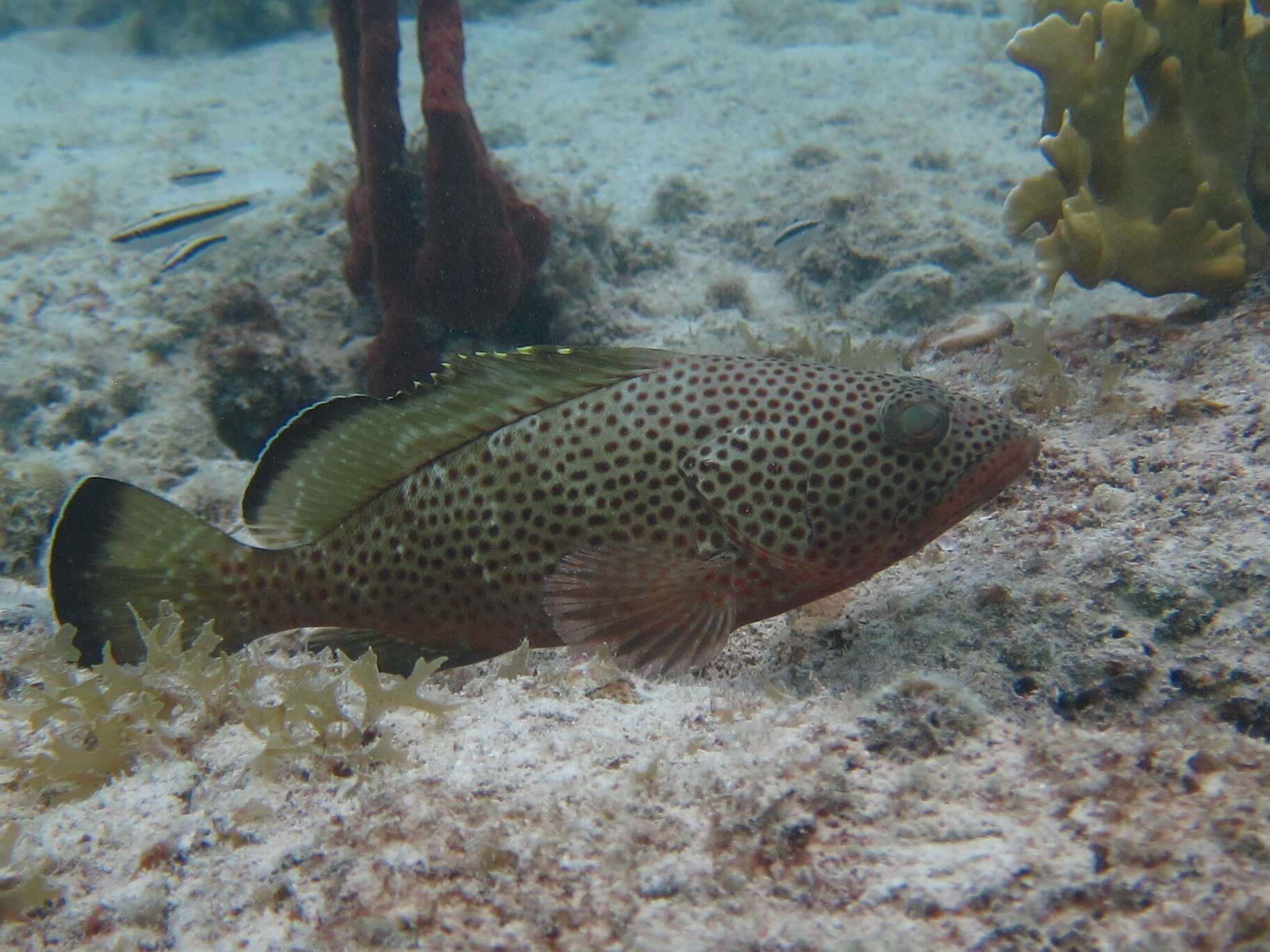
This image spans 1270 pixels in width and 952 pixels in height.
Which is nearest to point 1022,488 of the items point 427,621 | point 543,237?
point 427,621

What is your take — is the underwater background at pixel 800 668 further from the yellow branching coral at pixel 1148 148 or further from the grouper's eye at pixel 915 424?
the grouper's eye at pixel 915 424

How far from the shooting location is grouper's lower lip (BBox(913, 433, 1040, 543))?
8.03 feet

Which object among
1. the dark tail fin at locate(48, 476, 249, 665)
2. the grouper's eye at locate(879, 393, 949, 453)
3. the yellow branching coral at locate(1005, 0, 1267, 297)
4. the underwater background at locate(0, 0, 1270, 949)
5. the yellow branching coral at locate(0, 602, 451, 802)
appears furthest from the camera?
the yellow branching coral at locate(1005, 0, 1267, 297)

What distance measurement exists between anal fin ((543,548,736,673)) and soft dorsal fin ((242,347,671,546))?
0.70 metres

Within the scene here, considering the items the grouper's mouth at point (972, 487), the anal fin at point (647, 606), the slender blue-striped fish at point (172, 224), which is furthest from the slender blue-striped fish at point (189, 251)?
the grouper's mouth at point (972, 487)

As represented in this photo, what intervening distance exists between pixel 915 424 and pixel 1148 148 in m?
2.68

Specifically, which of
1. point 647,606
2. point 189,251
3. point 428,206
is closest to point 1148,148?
point 647,606

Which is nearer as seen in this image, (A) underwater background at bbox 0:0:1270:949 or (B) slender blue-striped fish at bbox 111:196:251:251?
(A) underwater background at bbox 0:0:1270:949

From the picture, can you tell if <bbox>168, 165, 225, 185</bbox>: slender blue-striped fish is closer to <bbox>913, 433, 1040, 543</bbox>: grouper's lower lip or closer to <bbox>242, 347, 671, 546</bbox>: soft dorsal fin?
<bbox>242, 347, 671, 546</bbox>: soft dorsal fin

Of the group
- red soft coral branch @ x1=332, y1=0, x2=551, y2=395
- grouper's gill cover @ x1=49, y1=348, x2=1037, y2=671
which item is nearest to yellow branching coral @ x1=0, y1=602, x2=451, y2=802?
grouper's gill cover @ x1=49, y1=348, x2=1037, y2=671

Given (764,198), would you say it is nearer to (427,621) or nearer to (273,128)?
(427,621)

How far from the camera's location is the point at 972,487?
2.45 meters

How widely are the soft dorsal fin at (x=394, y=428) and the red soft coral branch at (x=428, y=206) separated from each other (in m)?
3.05

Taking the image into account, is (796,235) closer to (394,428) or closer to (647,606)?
(394,428)
